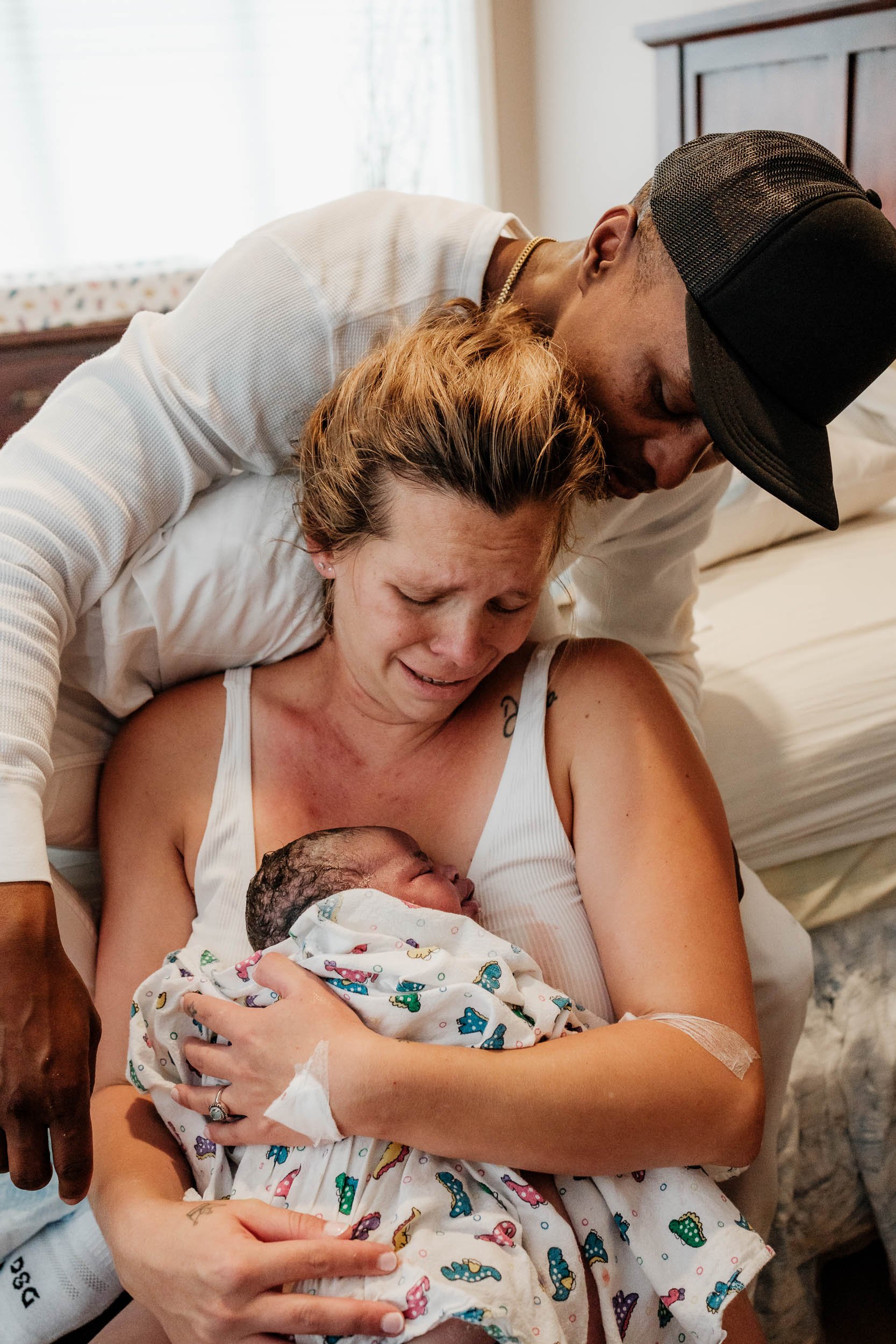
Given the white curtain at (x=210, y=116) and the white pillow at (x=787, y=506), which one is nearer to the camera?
the white pillow at (x=787, y=506)

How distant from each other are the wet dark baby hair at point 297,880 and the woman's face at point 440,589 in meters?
0.19

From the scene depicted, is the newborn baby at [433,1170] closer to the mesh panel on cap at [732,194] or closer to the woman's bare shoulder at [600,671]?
the woman's bare shoulder at [600,671]

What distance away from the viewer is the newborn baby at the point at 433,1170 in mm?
924

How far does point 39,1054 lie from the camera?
0.96 metres

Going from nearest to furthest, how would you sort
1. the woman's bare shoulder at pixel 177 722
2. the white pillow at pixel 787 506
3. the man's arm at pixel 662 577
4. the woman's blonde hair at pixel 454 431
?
the woman's blonde hair at pixel 454 431
the woman's bare shoulder at pixel 177 722
the man's arm at pixel 662 577
the white pillow at pixel 787 506

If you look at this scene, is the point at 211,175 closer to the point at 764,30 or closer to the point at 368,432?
the point at 764,30

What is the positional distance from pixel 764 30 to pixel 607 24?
3.46ft

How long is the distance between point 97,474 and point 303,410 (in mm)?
252

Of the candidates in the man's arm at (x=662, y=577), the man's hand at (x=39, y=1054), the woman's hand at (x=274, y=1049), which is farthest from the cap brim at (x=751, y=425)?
the man's hand at (x=39, y=1054)

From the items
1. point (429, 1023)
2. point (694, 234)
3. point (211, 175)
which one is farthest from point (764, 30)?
point (429, 1023)

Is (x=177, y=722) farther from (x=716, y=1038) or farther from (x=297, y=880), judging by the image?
(x=716, y=1038)

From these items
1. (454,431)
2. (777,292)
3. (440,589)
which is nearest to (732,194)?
(777,292)

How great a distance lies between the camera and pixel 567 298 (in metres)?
1.30

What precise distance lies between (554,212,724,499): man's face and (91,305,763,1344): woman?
0.20ft
